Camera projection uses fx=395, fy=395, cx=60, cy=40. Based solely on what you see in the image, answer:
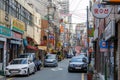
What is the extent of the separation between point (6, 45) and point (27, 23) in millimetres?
14983

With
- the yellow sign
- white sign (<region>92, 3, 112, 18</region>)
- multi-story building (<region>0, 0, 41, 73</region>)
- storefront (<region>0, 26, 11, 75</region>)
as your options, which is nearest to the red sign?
multi-story building (<region>0, 0, 41, 73</region>)

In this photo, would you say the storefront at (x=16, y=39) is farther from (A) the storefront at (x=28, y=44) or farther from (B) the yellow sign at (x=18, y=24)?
(A) the storefront at (x=28, y=44)

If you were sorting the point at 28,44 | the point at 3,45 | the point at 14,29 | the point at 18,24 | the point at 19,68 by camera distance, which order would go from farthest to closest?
the point at 28,44
the point at 18,24
the point at 14,29
the point at 3,45
the point at 19,68

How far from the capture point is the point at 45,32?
83688mm

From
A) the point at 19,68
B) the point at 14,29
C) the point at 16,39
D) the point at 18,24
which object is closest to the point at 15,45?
the point at 16,39

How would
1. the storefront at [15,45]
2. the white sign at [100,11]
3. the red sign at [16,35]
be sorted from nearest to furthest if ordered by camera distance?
the white sign at [100,11] < the storefront at [15,45] < the red sign at [16,35]

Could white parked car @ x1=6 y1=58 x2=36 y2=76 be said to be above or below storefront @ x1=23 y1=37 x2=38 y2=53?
below

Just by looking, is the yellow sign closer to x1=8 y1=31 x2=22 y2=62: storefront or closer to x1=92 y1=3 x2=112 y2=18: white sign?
x1=8 y1=31 x2=22 y2=62: storefront

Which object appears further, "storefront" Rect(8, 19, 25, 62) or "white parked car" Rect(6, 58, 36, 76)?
"storefront" Rect(8, 19, 25, 62)

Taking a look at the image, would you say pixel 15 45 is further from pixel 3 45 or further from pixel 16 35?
pixel 3 45

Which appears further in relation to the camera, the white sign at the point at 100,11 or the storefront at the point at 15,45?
the storefront at the point at 15,45

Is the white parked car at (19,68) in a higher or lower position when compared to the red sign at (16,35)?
lower

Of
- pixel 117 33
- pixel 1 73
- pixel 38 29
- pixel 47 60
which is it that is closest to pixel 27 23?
pixel 47 60

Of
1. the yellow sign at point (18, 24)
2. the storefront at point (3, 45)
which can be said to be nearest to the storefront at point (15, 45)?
the yellow sign at point (18, 24)
